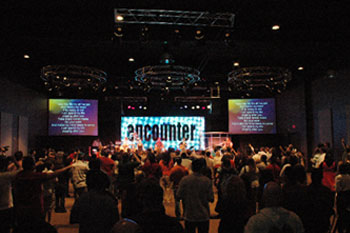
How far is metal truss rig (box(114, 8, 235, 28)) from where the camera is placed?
733 cm

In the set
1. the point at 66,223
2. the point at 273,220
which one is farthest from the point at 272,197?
the point at 66,223

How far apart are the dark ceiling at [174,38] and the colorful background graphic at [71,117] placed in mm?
3373

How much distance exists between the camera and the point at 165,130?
18.5m

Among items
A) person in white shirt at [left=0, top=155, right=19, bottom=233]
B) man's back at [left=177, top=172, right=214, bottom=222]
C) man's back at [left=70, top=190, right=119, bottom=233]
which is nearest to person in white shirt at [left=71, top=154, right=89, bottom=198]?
person in white shirt at [left=0, top=155, right=19, bottom=233]

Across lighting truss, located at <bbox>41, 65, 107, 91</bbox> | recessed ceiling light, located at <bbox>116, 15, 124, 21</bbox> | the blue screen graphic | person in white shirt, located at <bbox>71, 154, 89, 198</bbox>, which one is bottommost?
person in white shirt, located at <bbox>71, 154, 89, 198</bbox>

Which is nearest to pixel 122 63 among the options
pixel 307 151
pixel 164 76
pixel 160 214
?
pixel 164 76

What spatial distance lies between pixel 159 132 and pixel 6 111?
8.99 meters

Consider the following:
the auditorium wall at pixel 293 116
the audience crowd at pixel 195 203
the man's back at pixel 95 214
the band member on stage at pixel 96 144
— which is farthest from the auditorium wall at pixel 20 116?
the auditorium wall at pixel 293 116

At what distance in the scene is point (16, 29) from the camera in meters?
8.35

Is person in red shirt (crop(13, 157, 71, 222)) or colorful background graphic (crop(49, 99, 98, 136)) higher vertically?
colorful background graphic (crop(49, 99, 98, 136))

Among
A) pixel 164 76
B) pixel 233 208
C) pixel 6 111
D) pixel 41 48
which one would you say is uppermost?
pixel 41 48

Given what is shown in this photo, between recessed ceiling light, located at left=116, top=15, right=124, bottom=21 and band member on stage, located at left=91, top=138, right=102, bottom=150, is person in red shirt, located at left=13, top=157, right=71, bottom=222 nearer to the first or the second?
recessed ceiling light, located at left=116, top=15, right=124, bottom=21

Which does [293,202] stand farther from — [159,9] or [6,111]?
[6,111]

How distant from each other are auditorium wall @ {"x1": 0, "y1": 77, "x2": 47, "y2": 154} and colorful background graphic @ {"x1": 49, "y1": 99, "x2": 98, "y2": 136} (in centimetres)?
65
